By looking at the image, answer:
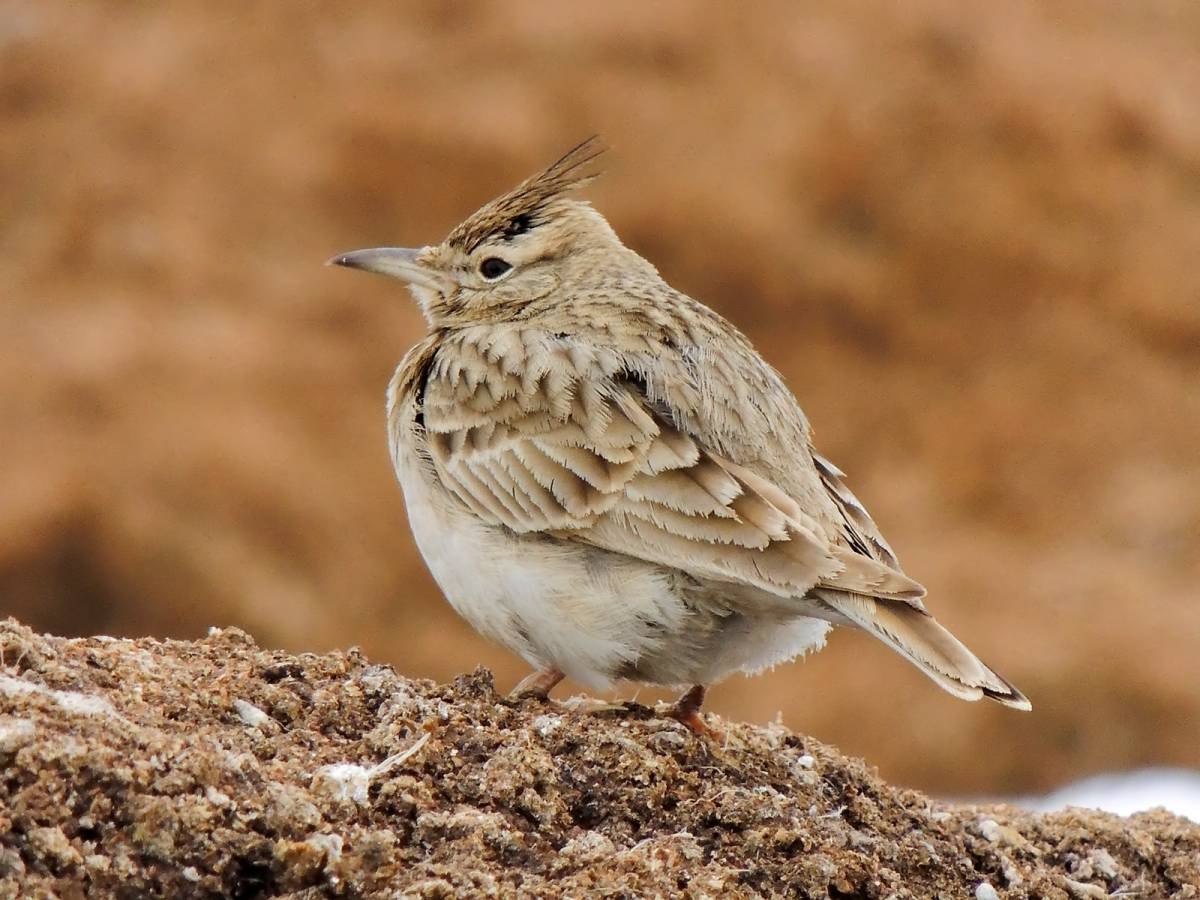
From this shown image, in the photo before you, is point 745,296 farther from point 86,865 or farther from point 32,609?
point 86,865

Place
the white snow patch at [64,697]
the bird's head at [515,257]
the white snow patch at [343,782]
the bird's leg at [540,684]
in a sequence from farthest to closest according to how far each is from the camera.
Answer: the bird's head at [515,257]
the bird's leg at [540,684]
the white snow patch at [343,782]
the white snow patch at [64,697]

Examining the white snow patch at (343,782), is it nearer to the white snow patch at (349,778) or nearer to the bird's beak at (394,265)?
the white snow patch at (349,778)

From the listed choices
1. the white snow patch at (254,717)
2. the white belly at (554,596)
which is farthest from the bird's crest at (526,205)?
the white snow patch at (254,717)

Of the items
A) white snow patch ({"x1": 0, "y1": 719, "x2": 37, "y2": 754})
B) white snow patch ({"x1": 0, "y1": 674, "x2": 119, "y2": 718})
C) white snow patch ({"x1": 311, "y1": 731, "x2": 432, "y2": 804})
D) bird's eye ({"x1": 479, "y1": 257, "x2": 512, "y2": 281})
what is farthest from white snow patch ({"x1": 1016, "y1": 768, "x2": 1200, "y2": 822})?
white snow patch ({"x1": 0, "y1": 719, "x2": 37, "y2": 754})

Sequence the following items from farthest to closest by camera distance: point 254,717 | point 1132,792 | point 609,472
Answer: point 1132,792, point 609,472, point 254,717

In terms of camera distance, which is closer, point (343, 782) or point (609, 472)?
point (343, 782)

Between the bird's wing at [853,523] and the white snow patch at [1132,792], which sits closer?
the bird's wing at [853,523]

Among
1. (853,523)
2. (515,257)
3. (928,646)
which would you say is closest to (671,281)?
(515,257)

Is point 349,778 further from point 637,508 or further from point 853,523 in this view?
point 853,523
